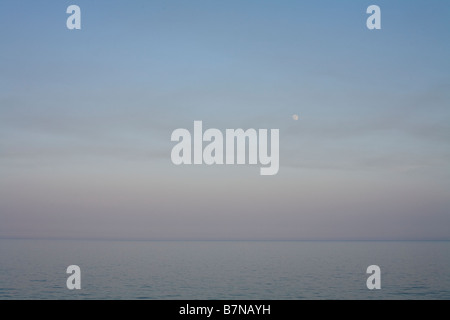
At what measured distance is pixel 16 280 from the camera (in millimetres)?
61531

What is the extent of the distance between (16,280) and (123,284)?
15154 mm

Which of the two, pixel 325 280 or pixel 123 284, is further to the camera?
pixel 325 280

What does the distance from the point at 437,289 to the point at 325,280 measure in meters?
14.3

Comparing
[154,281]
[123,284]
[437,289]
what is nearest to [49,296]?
[123,284]

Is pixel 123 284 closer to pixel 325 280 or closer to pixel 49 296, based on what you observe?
pixel 49 296
